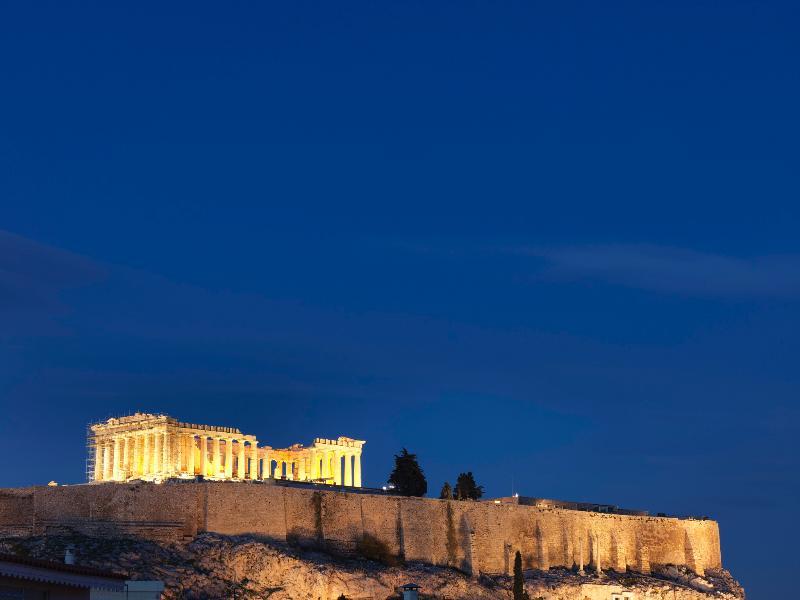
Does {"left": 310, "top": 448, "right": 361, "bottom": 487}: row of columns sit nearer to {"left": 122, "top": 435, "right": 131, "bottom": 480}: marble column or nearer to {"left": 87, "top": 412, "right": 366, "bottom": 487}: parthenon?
{"left": 87, "top": 412, "right": 366, "bottom": 487}: parthenon

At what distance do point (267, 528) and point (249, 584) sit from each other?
23.4ft

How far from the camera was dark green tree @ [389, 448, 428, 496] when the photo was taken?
9269cm

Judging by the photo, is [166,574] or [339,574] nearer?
[166,574]

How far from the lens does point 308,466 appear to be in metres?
102

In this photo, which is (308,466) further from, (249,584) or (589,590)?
(249,584)

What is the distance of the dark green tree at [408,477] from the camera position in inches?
3649

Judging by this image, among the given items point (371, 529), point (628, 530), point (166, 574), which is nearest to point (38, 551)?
point (166, 574)

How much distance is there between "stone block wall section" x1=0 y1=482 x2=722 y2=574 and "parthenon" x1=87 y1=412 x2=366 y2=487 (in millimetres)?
16309

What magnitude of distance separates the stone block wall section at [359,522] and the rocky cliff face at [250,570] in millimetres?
1839

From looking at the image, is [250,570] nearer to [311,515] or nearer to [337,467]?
[311,515]

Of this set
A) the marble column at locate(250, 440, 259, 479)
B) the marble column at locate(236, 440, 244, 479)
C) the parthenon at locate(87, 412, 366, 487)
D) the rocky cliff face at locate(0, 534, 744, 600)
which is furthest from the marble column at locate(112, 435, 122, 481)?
the rocky cliff face at locate(0, 534, 744, 600)

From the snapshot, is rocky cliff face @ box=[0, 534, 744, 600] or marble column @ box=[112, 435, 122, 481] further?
marble column @ box=[112, 435, 122, 481]

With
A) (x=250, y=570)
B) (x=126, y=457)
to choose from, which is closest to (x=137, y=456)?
(x=126, y=457)

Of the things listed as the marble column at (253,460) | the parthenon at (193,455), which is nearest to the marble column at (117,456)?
the parthenon at (193,455)
